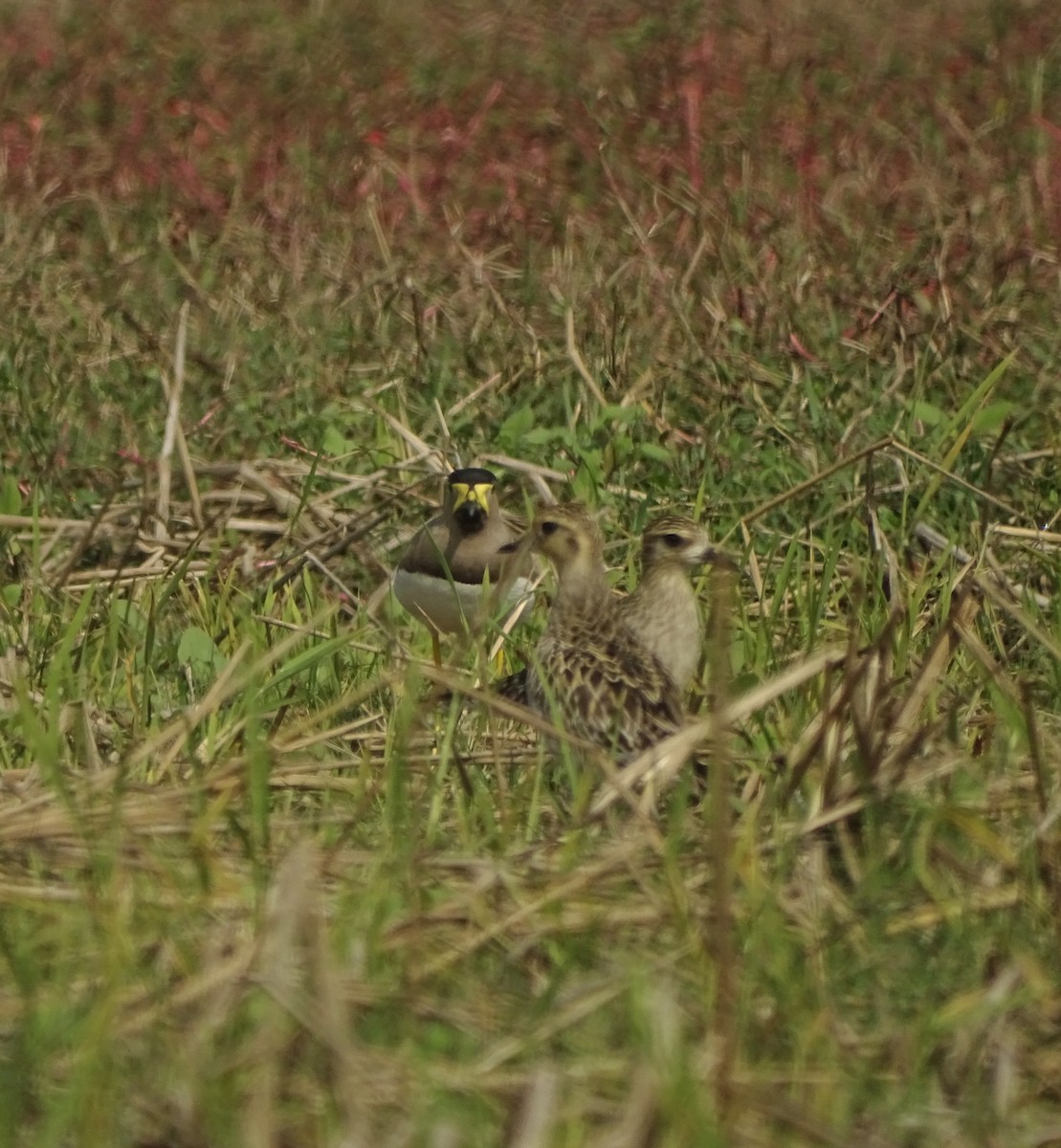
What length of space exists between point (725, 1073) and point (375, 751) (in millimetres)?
1827

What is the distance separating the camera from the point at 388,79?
12469 millimetres

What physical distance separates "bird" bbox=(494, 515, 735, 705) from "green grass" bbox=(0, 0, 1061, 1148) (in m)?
0.18

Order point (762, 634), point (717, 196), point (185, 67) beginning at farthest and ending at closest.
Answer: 1. point (185, 67)
2. point (717, 196)
3. point (762, 634)

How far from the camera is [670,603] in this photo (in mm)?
4898

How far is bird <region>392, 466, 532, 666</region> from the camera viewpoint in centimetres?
539

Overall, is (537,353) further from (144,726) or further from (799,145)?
(799,145)

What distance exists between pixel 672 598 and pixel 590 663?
1.81 ft

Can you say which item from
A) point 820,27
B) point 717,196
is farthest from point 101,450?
point 820,27

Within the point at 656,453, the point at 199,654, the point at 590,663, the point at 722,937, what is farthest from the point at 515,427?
the point at 722,937

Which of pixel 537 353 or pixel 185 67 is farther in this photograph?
pixel 185 67

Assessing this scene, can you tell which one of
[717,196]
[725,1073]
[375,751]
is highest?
[725,1073]

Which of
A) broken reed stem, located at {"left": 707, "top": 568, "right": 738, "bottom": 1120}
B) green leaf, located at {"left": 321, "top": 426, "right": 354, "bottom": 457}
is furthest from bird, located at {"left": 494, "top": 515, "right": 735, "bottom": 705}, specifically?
broken reed stem, located at {"left": 707, "top": 568, "right": 738, "bottom": 1120}

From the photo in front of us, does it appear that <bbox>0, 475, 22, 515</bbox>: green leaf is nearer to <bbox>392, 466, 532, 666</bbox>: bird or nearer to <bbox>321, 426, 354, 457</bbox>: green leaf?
<bbox>321, 426, 354, 457</bbox>: green leaf

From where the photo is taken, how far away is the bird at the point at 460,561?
17.7 feet
